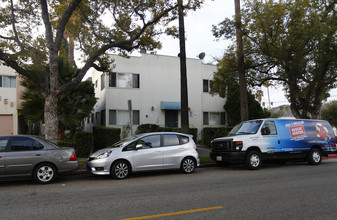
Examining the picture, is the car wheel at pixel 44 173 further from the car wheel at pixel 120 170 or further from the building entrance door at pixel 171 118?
the building entrance door at pixel 171 118

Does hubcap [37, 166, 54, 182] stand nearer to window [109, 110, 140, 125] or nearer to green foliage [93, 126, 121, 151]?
green foliage [93, 126, 121, 151]

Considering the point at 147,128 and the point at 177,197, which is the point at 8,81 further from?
the point at 177,197

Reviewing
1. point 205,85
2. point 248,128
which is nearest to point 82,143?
point 248,128

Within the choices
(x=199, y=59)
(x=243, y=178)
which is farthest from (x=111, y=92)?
(x=243, y=178)

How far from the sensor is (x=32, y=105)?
46.2 ft

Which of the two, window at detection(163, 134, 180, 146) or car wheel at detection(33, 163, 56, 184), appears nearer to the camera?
car wheel at detection(33, 163, 56, 184)

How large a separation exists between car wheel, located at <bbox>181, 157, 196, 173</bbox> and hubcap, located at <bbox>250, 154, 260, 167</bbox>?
2350mm

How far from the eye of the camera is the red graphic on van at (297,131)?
11.3 m

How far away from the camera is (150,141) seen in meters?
9.49

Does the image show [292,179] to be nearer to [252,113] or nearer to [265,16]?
[265,16]

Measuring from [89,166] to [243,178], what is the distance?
5046mm

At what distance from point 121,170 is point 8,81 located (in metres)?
15.6

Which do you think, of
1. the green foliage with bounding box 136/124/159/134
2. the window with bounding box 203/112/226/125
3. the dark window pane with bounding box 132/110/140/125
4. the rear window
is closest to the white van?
the green foliage with bounding box 136/124/159/134

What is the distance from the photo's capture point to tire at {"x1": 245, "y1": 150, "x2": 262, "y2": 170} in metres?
10.4
